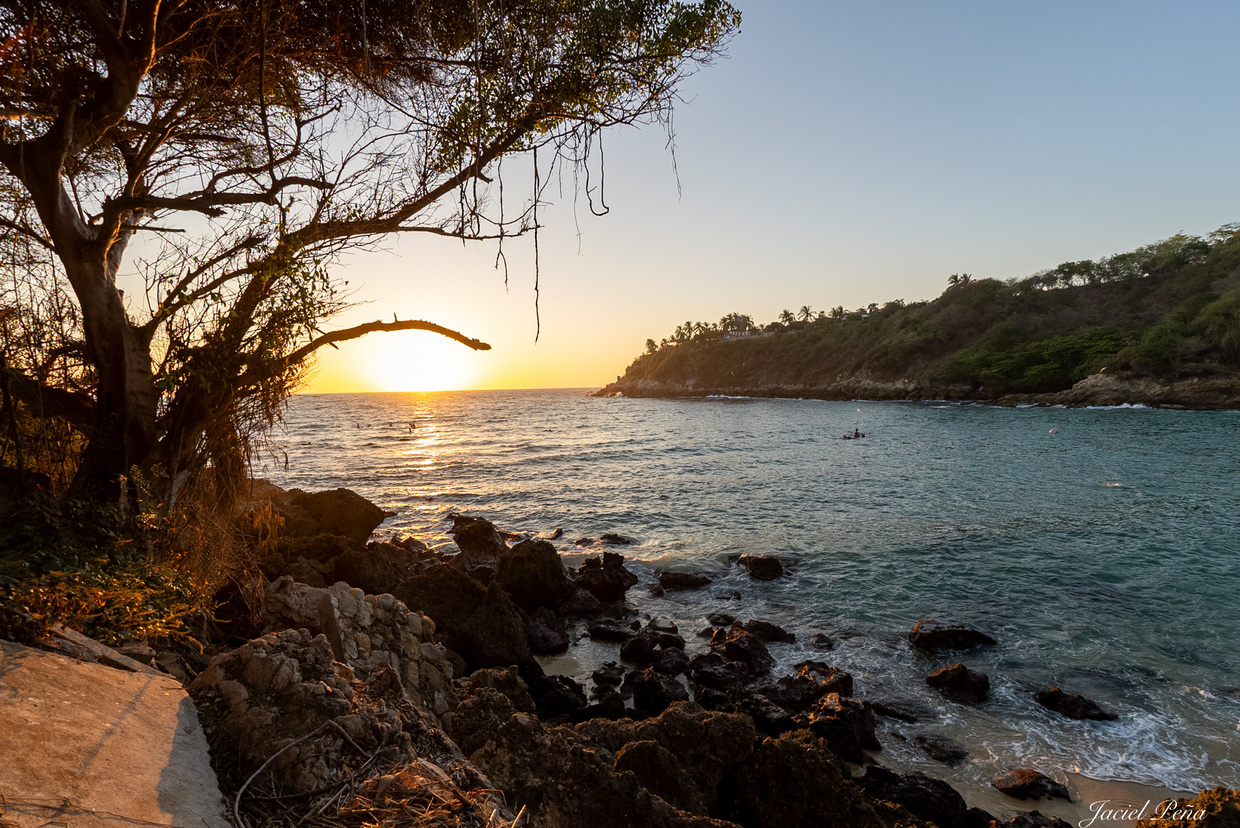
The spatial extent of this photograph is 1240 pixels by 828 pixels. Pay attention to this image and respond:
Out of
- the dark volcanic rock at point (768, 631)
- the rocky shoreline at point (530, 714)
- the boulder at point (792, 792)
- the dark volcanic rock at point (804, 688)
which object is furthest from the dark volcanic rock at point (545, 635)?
the boulder at point (792, 792)

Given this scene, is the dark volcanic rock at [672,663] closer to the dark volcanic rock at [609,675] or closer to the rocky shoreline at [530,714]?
the rocky shoreline at [530,714]

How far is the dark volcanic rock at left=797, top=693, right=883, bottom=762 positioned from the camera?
6.95 metres

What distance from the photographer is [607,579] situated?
12898 millimetres

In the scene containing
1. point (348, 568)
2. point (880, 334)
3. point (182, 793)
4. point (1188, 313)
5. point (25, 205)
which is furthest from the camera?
point (880, 334)

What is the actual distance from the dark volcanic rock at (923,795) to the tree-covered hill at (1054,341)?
70.0m

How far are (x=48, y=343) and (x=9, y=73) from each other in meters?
2.24

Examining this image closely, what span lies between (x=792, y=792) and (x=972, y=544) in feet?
46.3

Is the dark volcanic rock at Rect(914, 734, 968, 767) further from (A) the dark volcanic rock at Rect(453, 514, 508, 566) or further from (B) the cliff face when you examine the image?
(B) the cliff face

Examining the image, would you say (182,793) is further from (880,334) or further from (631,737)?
(880,334)

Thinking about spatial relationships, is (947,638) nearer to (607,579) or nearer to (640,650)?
(640,650)

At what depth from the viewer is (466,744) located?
446 cm

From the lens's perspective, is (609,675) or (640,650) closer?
(609,675)

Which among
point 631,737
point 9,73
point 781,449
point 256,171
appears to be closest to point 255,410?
point 256,171

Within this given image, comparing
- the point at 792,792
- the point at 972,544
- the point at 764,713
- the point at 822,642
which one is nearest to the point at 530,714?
the point at 792,792
